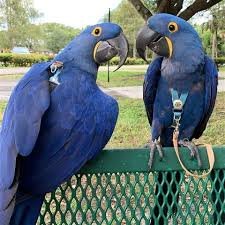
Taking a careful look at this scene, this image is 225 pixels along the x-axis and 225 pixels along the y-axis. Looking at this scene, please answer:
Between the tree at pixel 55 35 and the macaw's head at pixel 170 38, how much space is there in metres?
44.8

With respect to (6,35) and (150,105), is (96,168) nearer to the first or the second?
(150,105)

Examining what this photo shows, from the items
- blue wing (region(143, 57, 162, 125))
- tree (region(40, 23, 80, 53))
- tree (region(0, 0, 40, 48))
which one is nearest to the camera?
blue wing (region(143, 57, 162, 125))

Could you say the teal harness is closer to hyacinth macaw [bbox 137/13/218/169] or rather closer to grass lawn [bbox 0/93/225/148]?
hyacinth macaw [bbox 137/13/218/169]

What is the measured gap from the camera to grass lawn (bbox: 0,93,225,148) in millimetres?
5406

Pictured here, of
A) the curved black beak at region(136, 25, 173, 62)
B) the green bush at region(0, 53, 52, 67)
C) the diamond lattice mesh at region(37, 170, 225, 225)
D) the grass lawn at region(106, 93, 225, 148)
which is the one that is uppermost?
the curved black beak at region(136, 25, 173, 62)

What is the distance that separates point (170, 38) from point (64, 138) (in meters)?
0.75

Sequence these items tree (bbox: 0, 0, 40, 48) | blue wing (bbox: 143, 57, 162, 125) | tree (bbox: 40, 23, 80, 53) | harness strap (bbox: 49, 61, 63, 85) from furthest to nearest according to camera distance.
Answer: tree (bbox: 40, 23, 80, 53) < tree (bbox: 0, 0, 40, 48) < blue wing (bbox: 143, 57, 162, 125) < harness strap (bbox: 49, 61, 63, 85)

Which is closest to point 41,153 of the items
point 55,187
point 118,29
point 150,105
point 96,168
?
point 55,187

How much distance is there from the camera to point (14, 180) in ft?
4.37

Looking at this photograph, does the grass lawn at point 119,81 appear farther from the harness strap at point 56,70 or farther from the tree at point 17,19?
the tree at point 17,19

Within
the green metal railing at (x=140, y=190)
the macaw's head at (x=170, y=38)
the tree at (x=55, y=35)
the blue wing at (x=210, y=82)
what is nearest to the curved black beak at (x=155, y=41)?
the macaw's head at (x=170, y=38)

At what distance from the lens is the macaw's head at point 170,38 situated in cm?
194

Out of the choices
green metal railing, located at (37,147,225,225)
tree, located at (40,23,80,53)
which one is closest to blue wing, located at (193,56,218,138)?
green metal railing, located at (37,147,225,225)

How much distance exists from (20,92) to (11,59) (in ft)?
76.0
